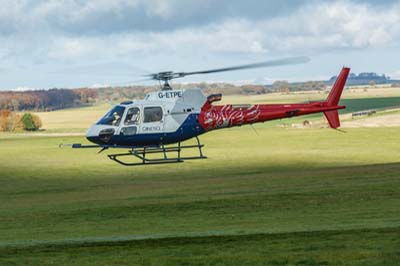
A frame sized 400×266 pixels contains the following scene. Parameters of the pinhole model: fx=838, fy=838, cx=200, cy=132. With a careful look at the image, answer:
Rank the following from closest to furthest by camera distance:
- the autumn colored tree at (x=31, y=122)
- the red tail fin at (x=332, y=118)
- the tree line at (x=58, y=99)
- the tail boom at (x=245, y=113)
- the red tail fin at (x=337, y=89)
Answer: the tail boom at (x=245, y=113), the red tail fin at (x=337, y=89), the red tail fin at (x=332, y=118), the tree line at (x=58, y=99), the autumn colored tree at (x=31, y=122)

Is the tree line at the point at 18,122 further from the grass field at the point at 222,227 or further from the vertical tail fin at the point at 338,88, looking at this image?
the vertical tail fin at the point at 338,88

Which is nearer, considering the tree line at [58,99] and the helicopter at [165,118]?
the helicopter at [165,118]

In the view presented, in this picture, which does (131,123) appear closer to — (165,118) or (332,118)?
(165,118)

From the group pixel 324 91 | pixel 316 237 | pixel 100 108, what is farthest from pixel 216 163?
pixel 100 108

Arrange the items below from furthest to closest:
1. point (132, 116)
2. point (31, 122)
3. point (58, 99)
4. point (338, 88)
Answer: point (58, 99) → point (31, 122) → point (338, 88) → point (132, 116)

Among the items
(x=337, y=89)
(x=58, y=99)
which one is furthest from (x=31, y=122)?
(x=337, y=89)

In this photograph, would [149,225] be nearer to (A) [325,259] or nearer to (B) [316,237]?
(B) [316,237]

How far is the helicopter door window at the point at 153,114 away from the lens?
108ft

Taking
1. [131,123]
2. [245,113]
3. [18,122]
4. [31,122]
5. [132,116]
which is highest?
[132,116]

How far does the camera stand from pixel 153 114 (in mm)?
33062

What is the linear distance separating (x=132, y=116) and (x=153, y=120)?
90cm

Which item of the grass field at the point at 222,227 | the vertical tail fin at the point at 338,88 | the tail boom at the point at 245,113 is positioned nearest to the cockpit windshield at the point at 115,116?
the grass field at the point at 222,227

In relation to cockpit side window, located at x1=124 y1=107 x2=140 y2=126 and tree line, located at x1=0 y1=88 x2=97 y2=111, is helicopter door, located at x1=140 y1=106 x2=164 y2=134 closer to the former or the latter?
cockpit side window, located at x1=124 y1=107 x2=140 y2=126

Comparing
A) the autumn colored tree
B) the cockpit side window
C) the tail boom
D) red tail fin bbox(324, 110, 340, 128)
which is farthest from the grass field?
the autumn colored tree
